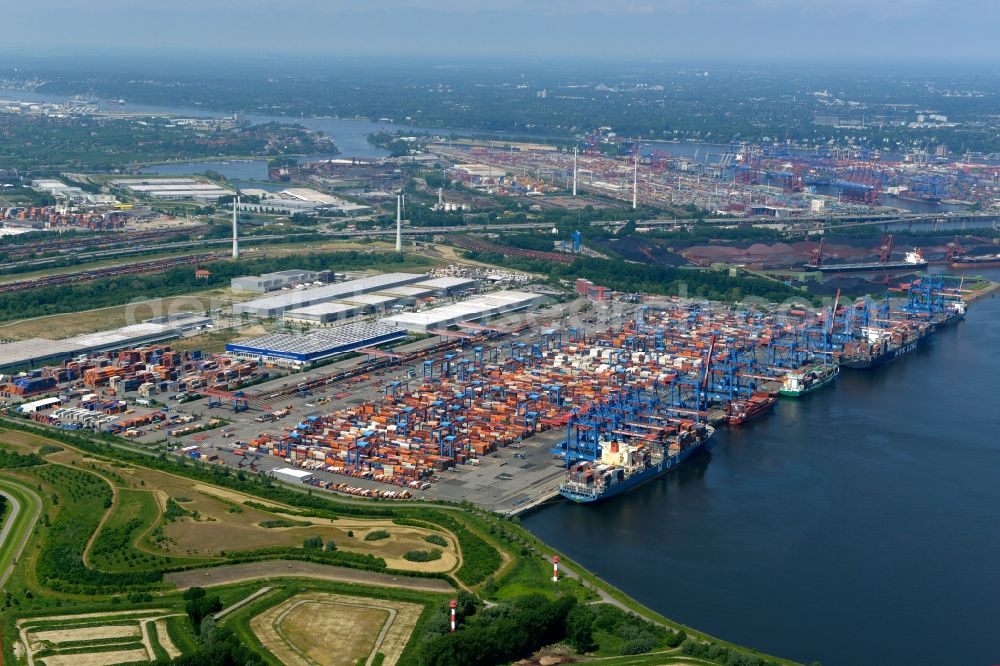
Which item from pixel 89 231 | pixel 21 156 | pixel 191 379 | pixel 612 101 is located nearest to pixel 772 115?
pixel 612 101

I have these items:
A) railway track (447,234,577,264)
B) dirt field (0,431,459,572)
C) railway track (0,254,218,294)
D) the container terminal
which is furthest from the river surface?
railway track (0,254,218,294)

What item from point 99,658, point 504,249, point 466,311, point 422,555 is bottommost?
point 99,658

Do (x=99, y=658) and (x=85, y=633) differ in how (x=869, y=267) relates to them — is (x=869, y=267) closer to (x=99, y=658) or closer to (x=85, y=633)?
(x=85, y=633)

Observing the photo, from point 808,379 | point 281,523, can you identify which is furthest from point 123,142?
point 281,523

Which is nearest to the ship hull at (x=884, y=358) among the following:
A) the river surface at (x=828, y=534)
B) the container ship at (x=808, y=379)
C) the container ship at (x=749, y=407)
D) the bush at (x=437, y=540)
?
the container ship at (x=808, y=379)

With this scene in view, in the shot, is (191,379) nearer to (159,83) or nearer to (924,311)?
(924,311)

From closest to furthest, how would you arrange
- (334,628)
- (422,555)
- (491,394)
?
(334,628), (422,555), (491,394)
